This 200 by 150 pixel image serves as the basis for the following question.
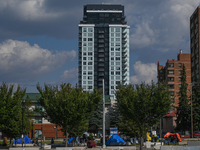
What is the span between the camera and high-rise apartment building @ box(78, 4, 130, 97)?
152125 mm

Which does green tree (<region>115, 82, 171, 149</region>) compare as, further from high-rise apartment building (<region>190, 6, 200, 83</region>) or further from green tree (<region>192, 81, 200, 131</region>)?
high-rise apartment building (<region>190, 6, 200, 83</region>)

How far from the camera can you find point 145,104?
3900 centimetres

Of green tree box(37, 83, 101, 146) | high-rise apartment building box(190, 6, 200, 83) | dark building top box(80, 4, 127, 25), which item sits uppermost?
dark building top box(80, 4, 127, 25)

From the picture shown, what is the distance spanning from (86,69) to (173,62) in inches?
1662

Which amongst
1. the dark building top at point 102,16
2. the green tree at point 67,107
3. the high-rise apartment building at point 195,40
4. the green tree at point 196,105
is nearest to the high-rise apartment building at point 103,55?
the dark building top at point 102,16

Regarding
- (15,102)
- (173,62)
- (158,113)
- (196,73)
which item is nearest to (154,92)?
(158,113)

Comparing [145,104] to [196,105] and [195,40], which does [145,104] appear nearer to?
[196,105]

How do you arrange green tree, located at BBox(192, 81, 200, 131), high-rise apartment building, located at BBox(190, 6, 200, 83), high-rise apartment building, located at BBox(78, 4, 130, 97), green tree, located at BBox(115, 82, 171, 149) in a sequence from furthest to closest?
high-rise apartment building, located at BBox(78, 4, 130, 97) → high-rise apartment building, located at BBox(190, 6, 200, 83) → green tree, located at BBox(192, 81, 200, 131) → green tree, located at BBox(115, 82, 171, 149)

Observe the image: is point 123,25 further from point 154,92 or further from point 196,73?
point 154,92

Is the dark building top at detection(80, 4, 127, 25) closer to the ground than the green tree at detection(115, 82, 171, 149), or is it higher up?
higher up

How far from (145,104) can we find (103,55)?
116654 millimetres

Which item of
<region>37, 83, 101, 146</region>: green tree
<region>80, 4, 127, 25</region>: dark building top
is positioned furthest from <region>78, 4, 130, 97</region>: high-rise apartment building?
<region>37, 83, 101, 146</region>: green tree

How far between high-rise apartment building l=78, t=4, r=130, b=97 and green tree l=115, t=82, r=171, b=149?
110 m

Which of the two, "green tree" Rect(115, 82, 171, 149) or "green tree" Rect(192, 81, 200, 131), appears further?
"green tree" Rect(192, 81, 200, 131)
